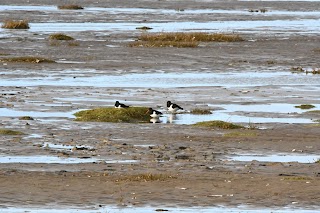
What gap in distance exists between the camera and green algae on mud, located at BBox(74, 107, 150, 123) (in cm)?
2355

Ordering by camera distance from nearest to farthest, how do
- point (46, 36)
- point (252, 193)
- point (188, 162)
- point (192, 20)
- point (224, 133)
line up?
point (252, 193) → point (188, 162) → point (224, 133) → point (46, 36) → point (192, 20)

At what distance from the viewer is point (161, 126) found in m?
23.0

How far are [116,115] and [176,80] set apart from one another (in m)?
10.7

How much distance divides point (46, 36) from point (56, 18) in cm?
1932

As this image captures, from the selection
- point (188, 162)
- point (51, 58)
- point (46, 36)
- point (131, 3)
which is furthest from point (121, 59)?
point (131, 3)

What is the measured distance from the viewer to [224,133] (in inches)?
849

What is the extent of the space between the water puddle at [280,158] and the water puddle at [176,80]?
44.9 ft

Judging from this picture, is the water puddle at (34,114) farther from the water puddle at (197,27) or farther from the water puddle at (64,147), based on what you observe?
the water puddle at (197,27)

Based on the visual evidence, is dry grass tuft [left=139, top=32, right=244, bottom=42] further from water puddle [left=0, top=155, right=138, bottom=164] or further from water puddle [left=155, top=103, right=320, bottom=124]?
water puddle [left=0, top=155, right=138, bottom=164]

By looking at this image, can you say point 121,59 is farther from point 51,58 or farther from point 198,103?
point 198,103

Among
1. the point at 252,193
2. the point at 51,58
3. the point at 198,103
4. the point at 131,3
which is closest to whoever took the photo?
the point at 252,193

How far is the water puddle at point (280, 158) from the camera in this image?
1816 cm

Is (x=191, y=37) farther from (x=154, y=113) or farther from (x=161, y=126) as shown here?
(x=161, y=126)

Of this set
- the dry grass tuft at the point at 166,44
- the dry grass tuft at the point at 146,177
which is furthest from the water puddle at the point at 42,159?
the dry grass tuft at the point at 166,44
